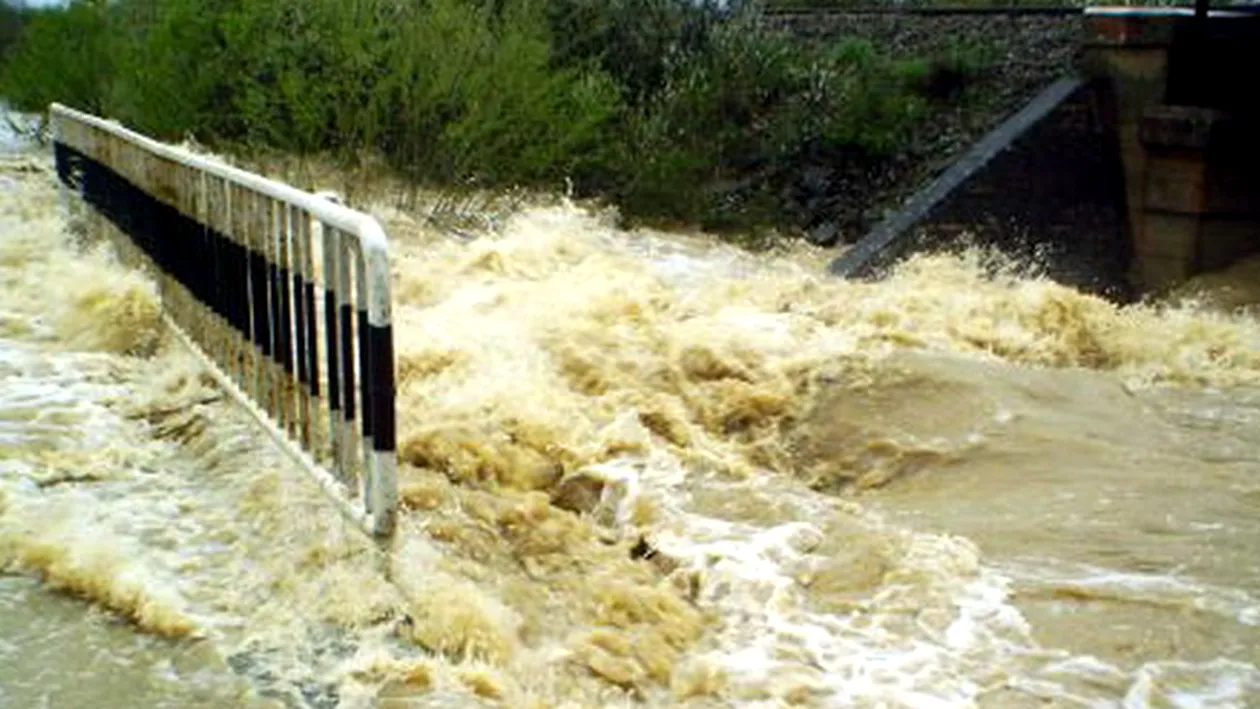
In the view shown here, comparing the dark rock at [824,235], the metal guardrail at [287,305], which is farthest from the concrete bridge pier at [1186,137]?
the metal guardrail at [287,305]

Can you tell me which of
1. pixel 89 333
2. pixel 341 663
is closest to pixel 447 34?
pixel 89 333

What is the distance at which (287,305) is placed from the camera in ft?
16.2

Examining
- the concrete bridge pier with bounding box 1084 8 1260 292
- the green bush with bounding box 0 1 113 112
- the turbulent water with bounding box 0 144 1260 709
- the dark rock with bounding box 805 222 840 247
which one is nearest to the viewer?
the turbulent water with bounding box 0 144 1260 709

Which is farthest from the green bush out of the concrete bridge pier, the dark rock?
the concrete bridge pier

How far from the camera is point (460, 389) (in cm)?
661

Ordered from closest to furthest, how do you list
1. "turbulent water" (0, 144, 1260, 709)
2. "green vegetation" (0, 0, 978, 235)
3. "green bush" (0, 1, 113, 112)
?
"turbulent water" (0, 144, 1260, 709)
"green vegetation" (0, 0, 978, 235)
"green bush" (0, 1, 113, 112)

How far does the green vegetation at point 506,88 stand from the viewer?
12297mm

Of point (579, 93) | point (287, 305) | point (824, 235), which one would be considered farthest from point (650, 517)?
point (579, 93)

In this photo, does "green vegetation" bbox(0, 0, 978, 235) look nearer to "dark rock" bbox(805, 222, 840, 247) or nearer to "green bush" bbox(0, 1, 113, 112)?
"green bush" bbox(0, 1, 113, 112)

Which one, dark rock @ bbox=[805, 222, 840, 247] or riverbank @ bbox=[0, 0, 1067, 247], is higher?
riverbank @ bbox=[0, 0, 1067, 247]

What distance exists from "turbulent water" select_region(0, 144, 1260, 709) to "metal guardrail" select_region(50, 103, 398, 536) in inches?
11.9

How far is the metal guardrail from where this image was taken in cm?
427

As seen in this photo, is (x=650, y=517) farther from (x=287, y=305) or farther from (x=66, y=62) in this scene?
(x=66, y=62)

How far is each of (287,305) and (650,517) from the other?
1.72 meters
